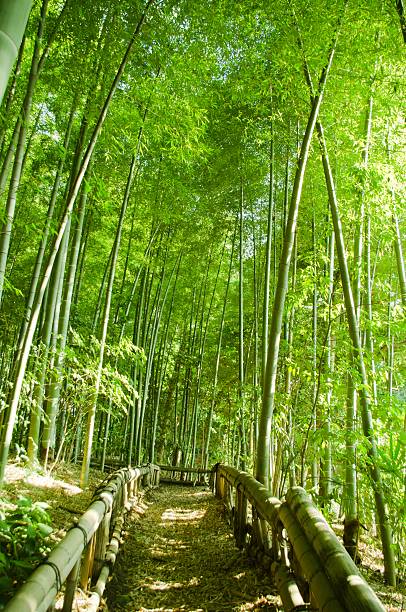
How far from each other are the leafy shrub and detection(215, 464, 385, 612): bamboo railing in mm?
998

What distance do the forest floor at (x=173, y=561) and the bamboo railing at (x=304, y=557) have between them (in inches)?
6.9

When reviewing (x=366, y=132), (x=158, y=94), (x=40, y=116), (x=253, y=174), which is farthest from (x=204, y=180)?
(x=366, y=132)

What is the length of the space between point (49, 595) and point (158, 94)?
3993mm

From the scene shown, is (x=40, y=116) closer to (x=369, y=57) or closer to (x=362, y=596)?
(x=369, y=57)

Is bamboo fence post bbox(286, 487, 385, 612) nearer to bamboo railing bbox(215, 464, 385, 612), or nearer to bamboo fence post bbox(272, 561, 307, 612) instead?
bamboo railing bbox(215, 464, 385, 612)

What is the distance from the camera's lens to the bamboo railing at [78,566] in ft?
3.56

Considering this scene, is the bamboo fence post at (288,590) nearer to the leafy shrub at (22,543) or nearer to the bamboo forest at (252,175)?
the bamboo forest at (252,175)

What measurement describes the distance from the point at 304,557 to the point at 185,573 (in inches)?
63.0

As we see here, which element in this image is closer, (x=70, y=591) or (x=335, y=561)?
(x=335, y=561)

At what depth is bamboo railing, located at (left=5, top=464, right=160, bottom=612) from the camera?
3.56ft

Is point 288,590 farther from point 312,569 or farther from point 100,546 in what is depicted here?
point 100,546

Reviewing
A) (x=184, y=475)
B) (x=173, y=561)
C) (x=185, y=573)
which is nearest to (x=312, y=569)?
(x=185, y=573)

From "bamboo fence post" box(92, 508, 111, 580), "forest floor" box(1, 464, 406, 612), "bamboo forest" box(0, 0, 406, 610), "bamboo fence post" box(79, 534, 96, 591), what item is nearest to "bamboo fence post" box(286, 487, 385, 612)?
"bamboo forest" box(0, 0, 406, 610)

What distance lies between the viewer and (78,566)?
5.37 ft
